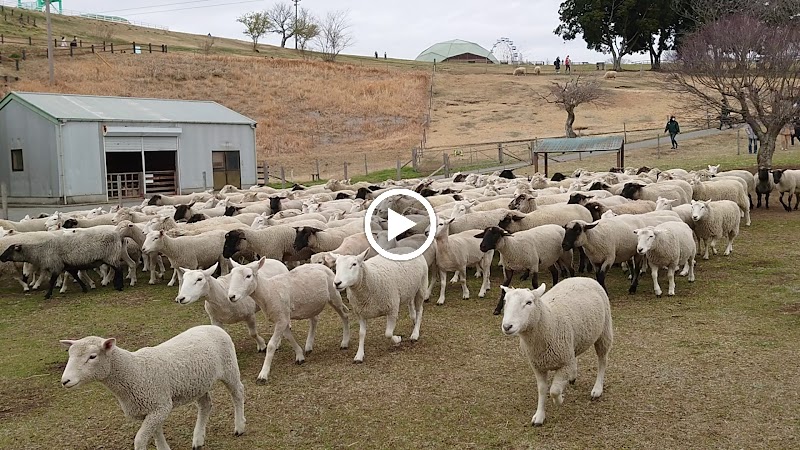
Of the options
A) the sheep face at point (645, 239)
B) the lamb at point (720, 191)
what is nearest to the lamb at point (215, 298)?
the sheep face at point (645, 239)

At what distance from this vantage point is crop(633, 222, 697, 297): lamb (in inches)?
425

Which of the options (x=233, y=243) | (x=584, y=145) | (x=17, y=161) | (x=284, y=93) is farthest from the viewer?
(x=284, y=93)

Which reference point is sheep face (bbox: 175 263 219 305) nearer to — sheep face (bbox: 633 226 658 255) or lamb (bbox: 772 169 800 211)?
sheep face (bbox: 633 226 658 255)

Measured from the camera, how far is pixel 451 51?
11956 centimetres

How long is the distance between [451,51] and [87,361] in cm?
11889

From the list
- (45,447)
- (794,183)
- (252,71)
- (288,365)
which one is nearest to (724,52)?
(794,183)

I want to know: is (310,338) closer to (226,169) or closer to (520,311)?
(520,311)

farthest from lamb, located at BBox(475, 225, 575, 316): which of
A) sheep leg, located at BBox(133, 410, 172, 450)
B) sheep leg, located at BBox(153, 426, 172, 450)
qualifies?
sheep leg, located at BBox(133, 410, 172, 450)

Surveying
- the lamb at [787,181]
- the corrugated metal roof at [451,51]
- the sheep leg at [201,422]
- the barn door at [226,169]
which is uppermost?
the corrugated metal roof at [451,51]

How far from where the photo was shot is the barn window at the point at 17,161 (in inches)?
1175

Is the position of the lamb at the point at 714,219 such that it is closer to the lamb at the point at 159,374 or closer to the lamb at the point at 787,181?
the lamb at the point at 787,181

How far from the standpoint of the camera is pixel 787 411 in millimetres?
6406

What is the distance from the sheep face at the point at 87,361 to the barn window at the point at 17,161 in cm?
2791

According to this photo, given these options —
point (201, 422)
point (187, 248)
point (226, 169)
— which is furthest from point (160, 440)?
point (226, 169)
